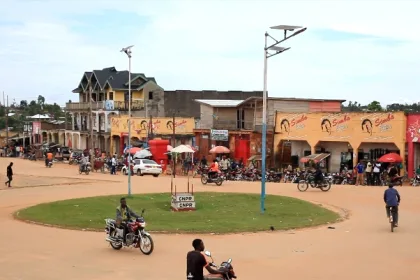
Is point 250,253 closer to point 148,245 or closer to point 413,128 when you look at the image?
point 148,245

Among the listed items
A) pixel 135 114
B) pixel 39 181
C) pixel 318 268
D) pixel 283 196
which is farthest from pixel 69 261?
pixel 135 114

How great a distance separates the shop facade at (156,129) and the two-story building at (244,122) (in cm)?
232

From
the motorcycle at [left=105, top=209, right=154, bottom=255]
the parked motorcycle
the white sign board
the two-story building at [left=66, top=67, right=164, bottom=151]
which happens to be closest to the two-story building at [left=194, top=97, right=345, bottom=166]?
the parked motorcycle

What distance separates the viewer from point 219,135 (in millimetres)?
58906

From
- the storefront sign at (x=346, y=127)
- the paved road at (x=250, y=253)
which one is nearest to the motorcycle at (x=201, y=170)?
the storefront sign at (x=346, y=127)

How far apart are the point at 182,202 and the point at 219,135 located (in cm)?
3331

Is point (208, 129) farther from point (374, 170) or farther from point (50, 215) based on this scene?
point (50, 215)

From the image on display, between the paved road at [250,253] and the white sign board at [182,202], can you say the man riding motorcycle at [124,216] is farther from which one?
the white sign board at [182,202]

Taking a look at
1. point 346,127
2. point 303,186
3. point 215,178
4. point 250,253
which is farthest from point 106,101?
point 250,253

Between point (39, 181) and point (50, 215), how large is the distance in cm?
2086

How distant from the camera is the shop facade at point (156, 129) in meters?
65.9

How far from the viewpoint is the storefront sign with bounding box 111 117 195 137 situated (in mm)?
66000

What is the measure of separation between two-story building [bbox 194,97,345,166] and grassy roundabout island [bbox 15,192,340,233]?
938 inches

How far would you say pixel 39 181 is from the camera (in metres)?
44.6
